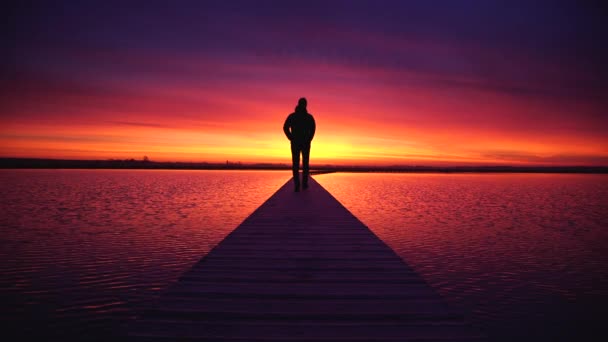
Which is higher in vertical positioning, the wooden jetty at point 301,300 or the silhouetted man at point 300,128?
the silhouetted man at point 300,128

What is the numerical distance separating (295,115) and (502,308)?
7.20 meters

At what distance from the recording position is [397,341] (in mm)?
2990

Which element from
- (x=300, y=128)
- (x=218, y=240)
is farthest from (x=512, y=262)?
(x=218, y=240)

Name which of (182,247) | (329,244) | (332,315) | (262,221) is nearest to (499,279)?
(329,244)

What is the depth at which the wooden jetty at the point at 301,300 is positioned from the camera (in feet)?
10.2

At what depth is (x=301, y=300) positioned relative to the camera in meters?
3.77

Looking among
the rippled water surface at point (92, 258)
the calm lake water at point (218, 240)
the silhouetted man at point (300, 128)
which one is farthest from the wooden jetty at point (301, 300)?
the silhouetted man at point (300, 128)

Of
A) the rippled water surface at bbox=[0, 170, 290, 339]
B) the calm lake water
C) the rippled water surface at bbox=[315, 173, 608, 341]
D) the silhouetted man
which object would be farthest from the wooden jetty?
the silhouetted man

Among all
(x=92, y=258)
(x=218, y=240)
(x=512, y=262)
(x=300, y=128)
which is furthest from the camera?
(x=218, y=240)

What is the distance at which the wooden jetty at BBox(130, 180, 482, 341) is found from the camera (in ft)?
10.2

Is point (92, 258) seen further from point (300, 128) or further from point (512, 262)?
point (512, 262)

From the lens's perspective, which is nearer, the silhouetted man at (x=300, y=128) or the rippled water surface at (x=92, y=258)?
the rippled water surface at (x=92, y=258)

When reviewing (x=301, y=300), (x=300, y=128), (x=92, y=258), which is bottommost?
(x=92, y=258)

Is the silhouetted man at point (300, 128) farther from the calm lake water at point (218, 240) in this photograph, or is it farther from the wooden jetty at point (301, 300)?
the wooden jetty at point (301, 300)
